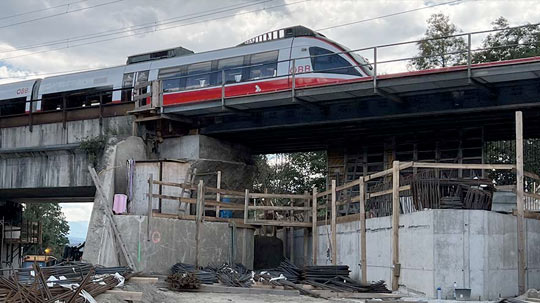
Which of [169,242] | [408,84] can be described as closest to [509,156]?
[408,84]

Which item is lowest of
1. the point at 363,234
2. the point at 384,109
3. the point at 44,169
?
the point at 363,234

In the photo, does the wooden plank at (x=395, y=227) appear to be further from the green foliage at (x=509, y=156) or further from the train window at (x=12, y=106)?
the train window at (x=12, y=106)

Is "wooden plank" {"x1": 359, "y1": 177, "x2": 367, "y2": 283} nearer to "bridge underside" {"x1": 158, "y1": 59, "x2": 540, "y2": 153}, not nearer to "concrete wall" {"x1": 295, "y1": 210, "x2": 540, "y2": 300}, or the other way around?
"concrete wall" {"x1": 295, "y1": 210, "x2": 540, "y2": 300}

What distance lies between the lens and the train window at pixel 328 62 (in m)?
25.9

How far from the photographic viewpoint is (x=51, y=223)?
70062mm

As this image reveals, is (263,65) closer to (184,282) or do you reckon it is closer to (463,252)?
(184,282)

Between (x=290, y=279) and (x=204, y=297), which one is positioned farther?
(x=290, y=279)

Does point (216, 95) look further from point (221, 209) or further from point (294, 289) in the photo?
point (294, 289)

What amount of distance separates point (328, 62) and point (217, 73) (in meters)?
4.71

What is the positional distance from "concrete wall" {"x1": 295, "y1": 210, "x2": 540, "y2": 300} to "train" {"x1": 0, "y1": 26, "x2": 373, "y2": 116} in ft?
24.7

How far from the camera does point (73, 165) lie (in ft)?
98.9

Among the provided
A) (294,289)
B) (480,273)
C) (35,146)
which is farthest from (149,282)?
(35,146)

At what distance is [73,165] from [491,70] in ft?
59.5

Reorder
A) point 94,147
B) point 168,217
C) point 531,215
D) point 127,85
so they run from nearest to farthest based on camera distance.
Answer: point 531,215
point 168,217
point 94,147
point 127,85
